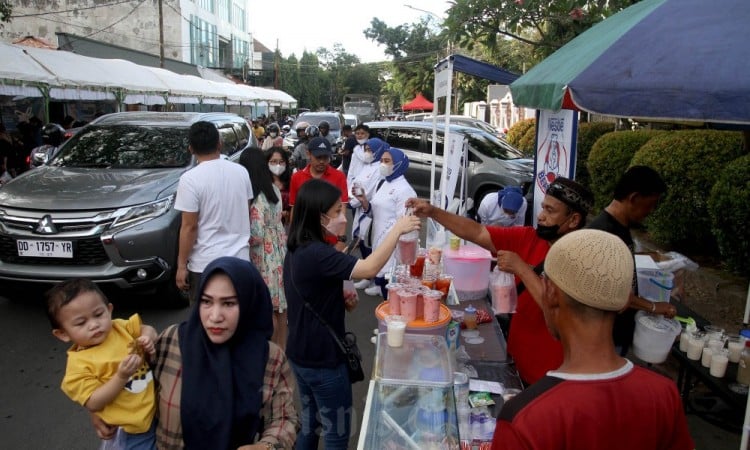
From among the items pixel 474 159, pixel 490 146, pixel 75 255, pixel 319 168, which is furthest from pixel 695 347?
pixel 490 146

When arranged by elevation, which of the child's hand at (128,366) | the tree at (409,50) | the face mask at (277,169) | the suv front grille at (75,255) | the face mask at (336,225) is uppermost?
the tree at (409,50)

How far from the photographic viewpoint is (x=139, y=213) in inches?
197

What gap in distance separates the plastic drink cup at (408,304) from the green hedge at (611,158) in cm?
636

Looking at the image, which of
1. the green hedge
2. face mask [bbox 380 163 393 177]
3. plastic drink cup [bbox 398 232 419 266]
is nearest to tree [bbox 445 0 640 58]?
the green hedge

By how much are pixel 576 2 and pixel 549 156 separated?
2.27 metres

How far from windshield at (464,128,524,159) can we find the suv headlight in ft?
23.7

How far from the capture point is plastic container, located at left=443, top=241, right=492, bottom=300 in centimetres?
383

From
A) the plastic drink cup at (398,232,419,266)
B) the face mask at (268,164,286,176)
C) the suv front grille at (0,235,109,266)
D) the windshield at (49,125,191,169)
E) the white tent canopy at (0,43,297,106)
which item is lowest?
the suv front grille at (0,235,109,266)

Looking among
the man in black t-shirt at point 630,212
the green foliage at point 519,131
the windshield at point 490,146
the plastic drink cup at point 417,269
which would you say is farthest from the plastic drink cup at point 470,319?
the green foliage at point 519,131

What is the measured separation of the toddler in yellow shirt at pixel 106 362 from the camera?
1852 mm

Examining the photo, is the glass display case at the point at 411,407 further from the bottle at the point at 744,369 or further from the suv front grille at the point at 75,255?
the suv front grille at the point at 75,255

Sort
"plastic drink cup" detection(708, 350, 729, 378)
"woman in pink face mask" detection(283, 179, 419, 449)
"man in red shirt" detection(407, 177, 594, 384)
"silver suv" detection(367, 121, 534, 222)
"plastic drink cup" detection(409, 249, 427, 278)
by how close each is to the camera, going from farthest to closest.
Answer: "silver suv" detection(367, 121, 534, 222) → "plastic drink cup" detection(409, 249, 427, 278) → "plastic drink cup" detection(708, 350, 729, 378) → "woman in pink face mask" detection(283, 179, 419, 449) → "man in red shirt" detection(407, 177, 594, 384)

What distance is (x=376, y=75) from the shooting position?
7494 centimetres

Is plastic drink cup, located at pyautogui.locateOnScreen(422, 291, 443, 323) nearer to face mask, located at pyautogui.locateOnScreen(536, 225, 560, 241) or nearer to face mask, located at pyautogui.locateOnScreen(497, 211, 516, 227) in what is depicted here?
face mask, located at pyautogui.locateOnScreen(536, 225, 560, 241)
